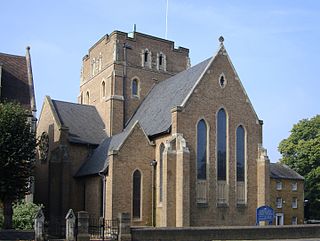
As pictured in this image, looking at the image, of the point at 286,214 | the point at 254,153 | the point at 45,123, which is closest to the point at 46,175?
the point at 45,123

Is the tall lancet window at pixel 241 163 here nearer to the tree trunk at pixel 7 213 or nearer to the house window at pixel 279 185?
the house window at pixel 279 185

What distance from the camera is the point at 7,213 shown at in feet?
113

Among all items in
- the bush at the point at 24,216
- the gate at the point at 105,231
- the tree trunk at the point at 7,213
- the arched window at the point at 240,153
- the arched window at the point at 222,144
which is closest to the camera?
the gate at the point at 105,231

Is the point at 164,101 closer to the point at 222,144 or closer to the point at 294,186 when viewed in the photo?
the point at 222,144

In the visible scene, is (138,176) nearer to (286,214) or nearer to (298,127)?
(286,214)

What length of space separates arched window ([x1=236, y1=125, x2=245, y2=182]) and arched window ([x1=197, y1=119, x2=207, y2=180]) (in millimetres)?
3427

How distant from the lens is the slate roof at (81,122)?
47938 mm

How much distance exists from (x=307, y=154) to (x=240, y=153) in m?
26.0

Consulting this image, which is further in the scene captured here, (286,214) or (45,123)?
(286,214)

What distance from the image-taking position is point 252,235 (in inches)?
1380

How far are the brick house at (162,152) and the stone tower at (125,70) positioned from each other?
140mm

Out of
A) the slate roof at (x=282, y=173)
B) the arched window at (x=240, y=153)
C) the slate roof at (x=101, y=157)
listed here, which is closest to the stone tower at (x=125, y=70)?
the slate roof at (x=101, y=157)

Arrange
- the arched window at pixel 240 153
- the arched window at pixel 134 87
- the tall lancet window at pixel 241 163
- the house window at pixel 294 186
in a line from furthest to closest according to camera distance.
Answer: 1. the house window at pixel 294 186
2. the arched window at pixel 134 87
3. the arched window at pixel 240 153
4. the tall lancet window at pixel 241 163

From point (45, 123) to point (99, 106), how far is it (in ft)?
20.3
